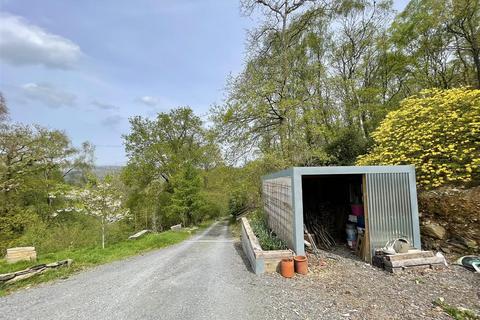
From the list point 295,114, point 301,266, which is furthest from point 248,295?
point 295,114

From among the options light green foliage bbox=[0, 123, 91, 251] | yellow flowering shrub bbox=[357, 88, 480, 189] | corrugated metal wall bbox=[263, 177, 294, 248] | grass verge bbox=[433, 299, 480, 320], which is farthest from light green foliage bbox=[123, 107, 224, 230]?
grass verge bbox=[433, 299, 480, 320]

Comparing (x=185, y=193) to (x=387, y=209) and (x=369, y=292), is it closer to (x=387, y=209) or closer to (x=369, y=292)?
(x=387, y=209)

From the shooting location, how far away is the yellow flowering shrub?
6.16 meters

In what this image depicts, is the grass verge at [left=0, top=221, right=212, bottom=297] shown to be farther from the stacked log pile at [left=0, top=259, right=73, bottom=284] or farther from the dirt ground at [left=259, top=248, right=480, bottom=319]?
the dirt ground at [left=259, top=248, right=480, bottom=319]

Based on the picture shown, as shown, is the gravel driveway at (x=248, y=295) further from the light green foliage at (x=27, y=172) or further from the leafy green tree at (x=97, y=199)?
the light green foliage at (x=27, y=172)

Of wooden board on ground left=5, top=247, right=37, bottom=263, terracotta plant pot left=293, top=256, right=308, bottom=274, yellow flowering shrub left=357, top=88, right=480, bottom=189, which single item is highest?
yellow flowering shrub left=357, top=88, right=480, bottom=189

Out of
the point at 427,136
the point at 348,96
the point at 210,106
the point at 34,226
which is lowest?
the point at 34,226

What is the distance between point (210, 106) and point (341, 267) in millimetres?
9209

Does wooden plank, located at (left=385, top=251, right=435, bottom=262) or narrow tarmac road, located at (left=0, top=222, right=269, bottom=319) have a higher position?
wooden plank, located at (left=385, top=251, right=435, bottom=262)

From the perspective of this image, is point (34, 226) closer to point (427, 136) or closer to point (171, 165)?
point (171, 165)

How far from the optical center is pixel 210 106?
12633mm

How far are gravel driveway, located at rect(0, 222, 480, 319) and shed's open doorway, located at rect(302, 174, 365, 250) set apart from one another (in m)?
1.80

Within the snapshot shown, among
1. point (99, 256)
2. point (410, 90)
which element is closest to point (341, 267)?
point (99, 256)

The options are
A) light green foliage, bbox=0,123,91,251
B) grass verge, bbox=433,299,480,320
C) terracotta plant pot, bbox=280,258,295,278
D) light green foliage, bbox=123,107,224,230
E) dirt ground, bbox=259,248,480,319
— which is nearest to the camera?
grass verge, bbox=433,299,480,320
